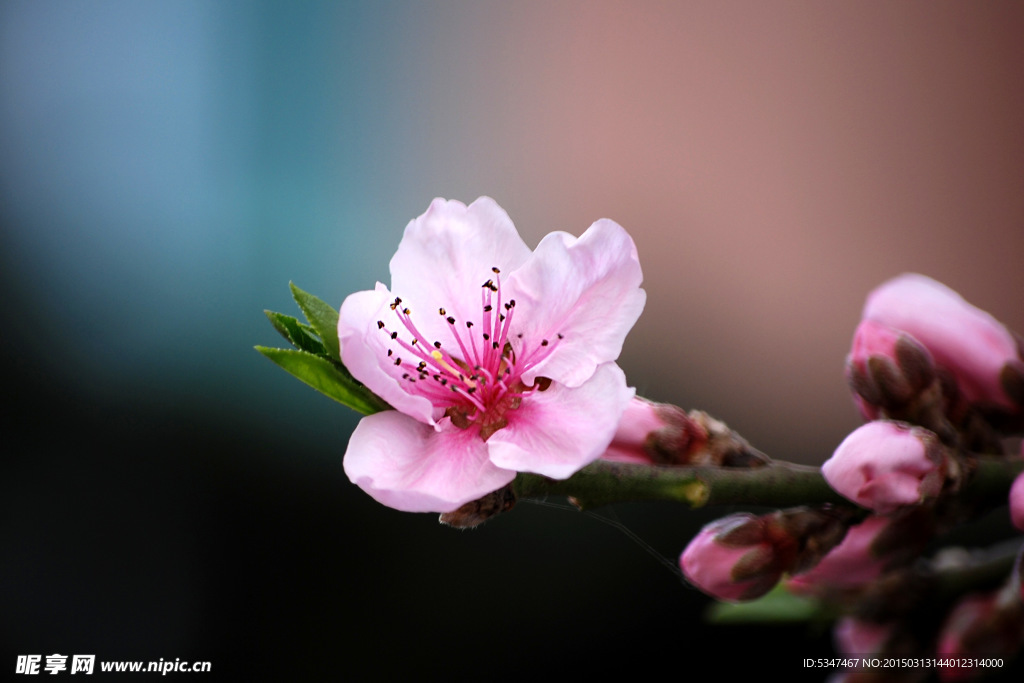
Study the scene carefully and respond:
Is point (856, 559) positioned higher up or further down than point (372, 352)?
further down

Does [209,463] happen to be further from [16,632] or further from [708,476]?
A: [708,476]

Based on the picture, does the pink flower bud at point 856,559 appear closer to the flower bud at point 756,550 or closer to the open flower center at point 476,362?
the flower bud at point 756,550

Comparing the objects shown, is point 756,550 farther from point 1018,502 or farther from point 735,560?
point 1018,502

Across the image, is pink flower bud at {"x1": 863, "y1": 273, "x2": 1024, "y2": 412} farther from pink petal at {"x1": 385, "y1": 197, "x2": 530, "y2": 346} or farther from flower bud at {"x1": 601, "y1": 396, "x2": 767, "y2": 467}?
pink petal at {"x1": 385, "y1": 197, "x2": 530, "y2": 346}

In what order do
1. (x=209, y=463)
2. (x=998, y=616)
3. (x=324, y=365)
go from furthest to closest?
(x=209, y=463), (x=998, y=616), (x=324, y=365)

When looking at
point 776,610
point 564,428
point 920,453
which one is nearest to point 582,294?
point 564,428

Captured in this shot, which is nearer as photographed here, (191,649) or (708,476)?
(708,476)

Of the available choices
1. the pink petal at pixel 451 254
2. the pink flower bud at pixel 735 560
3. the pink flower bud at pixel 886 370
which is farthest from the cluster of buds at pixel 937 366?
the pink petal at pixel 451 254

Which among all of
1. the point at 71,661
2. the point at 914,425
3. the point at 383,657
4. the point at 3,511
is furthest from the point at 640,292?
the point at 3,511
